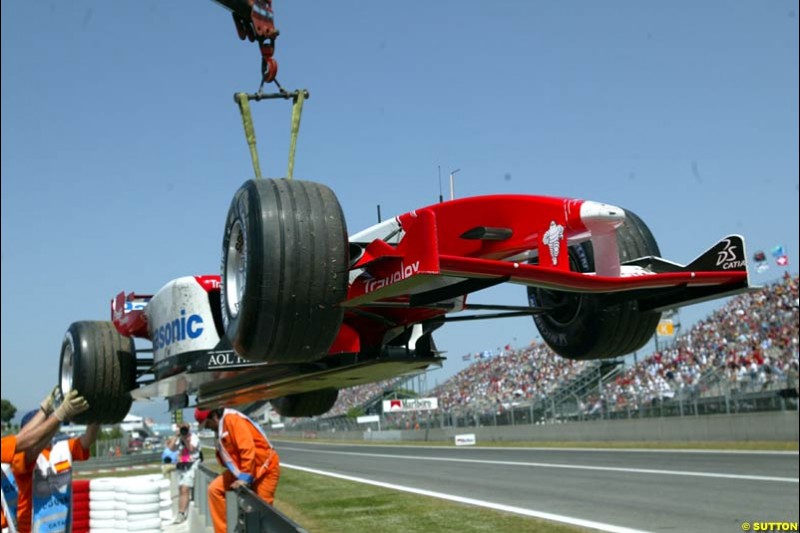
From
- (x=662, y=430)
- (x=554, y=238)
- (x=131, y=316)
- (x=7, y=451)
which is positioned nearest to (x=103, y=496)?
(x=131, y=316)

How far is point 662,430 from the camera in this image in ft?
87.2

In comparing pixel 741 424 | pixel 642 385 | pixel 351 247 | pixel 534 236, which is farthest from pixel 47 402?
pixel 642 385

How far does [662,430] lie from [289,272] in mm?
23856

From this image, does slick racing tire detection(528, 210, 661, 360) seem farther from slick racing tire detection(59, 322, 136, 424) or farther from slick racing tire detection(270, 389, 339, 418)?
A: slick racing tire detection(59, 322, 136, 424)

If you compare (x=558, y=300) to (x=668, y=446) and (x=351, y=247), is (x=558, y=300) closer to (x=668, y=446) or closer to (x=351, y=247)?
(x=351, y=247)

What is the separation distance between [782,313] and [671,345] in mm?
5820

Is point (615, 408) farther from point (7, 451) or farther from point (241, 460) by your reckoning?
point (7, 451)

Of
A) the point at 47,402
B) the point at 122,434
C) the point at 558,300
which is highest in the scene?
the point at 558,300

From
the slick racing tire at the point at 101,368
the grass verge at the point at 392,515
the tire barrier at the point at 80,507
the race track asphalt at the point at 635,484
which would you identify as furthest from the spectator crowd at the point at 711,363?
the slick racing tire at the point at 101,368

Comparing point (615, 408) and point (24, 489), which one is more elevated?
point (24, 489)

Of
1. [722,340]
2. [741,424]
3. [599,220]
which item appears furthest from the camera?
[722,340]

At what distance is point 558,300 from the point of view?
6.36 meters

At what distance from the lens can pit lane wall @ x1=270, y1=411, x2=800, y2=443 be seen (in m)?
21.6

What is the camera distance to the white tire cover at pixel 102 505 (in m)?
9.27
